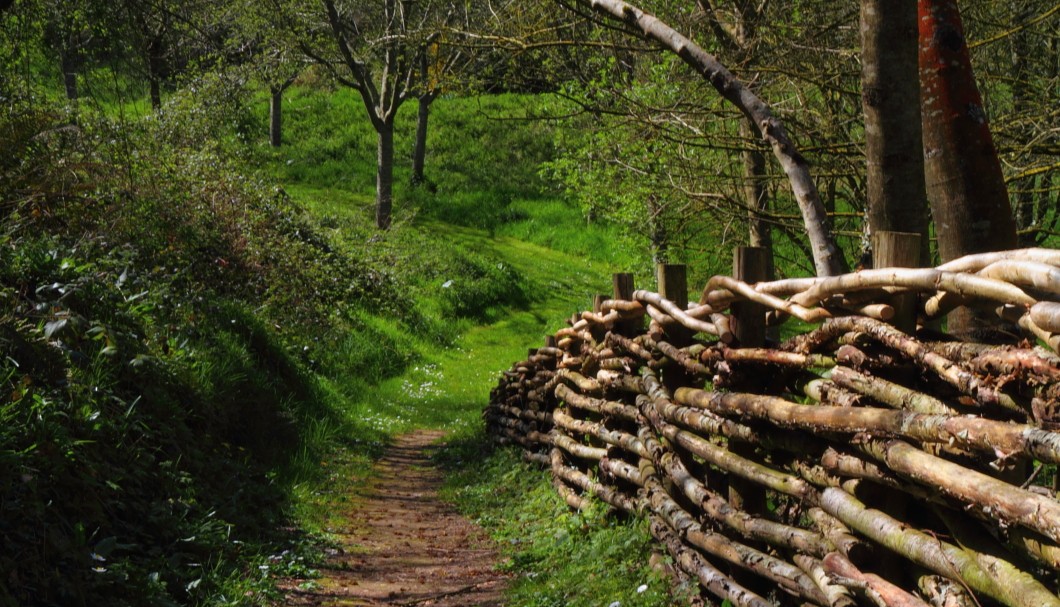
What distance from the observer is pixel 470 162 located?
27188 millimetres

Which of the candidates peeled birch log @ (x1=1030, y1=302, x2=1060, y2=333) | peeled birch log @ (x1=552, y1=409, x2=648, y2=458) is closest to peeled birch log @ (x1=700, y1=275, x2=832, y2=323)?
peeled birch log @ (x1=1030, y1=302, x2=1060, y2=333)

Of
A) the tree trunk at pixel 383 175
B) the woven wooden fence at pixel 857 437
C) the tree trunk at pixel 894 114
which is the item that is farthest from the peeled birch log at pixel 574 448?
the tree trunk at pixel 383 175

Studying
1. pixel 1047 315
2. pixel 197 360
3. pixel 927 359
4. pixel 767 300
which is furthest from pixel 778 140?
pixel 197 360

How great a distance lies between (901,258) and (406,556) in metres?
3.88

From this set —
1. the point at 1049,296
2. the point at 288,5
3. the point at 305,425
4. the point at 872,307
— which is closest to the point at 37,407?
the point at 872,307

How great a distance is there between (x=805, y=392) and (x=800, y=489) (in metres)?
0.43

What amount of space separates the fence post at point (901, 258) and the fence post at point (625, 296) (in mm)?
2908

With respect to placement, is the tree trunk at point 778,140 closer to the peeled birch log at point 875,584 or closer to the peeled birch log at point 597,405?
the peeled birch log at point 597,405

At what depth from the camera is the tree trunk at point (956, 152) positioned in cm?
394

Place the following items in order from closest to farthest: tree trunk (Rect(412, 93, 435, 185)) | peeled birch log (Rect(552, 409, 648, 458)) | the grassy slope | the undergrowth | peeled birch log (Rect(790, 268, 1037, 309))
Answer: peeled birch log (Rect(790, 268, 1037, 309)), the undergrowth, the grassy slope, peeled birch log (Rect(552, 409, 648, 458)), tree trunk (Rect(412, 93, 435, 185))

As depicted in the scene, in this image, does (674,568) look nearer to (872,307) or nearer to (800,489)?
(800,489)

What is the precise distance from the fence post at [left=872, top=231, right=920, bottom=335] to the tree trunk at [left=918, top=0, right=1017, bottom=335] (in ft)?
3.76

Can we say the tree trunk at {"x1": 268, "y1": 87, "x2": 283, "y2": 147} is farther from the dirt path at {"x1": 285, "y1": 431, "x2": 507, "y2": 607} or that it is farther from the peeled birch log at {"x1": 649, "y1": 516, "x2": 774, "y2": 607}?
the peeled birch log at {"x1": 649, "y1": 516, "x2": 774, "y2": 607}

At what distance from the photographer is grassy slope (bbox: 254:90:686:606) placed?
16.6 feet
